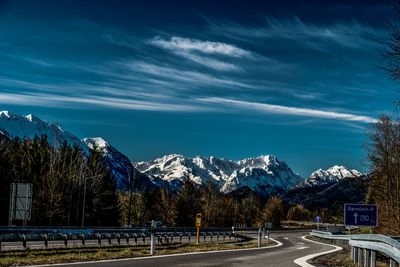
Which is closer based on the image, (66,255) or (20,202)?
(66,255)

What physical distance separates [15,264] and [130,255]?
4196 millimetres

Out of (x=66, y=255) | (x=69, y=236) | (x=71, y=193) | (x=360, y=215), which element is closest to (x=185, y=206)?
(x=71, y=193)

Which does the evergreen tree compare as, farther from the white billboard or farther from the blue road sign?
the blue road sign

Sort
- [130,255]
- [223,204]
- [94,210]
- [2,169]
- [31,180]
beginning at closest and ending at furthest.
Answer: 1. [130,255]
2. [2,169]
3. [31,180]
4. [94,210]
5. [223,204]

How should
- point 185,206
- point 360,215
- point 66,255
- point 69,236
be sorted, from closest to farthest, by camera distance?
point 360,215 → point 66,255 → point 69,236 → point 185,206

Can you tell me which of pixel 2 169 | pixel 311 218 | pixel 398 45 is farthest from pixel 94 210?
pixel 311 218

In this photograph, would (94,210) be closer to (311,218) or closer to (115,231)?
(115,231)

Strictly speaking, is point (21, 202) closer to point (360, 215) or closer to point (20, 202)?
point (20, 202)

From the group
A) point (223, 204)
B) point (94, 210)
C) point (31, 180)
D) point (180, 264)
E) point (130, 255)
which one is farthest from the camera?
point (223, 204)

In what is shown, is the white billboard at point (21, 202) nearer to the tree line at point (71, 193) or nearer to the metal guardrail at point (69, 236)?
the metal guardrail at point (69, 236)

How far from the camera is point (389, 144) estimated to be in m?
33.5

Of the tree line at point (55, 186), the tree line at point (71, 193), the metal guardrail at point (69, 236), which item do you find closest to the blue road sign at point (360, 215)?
the metal guardrail at point (69, 236)

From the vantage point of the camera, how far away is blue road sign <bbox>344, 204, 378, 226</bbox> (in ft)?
48.2

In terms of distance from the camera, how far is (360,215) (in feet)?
48.6
